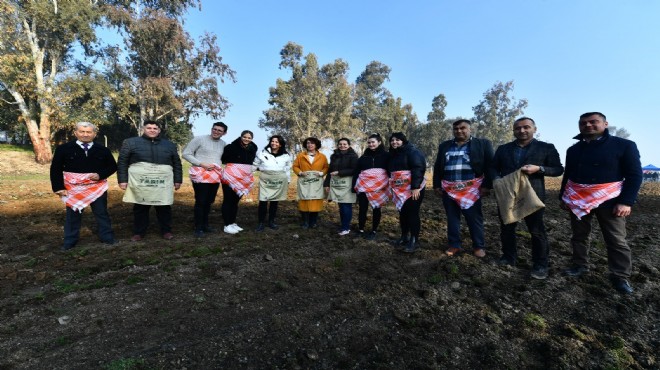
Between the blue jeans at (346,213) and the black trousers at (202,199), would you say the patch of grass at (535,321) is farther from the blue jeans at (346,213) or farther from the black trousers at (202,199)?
the black trousers at (202,199)

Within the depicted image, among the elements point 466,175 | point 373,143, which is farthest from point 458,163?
point 373,143

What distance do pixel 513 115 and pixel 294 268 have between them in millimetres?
51843

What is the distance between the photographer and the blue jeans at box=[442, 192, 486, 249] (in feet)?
13.2

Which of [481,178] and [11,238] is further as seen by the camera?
[11,238]

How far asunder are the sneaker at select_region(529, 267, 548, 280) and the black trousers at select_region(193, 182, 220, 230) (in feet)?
14.3

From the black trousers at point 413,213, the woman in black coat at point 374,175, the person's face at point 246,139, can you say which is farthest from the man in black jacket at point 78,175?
the black trousers at point 413,213

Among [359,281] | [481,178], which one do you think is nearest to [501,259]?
[481,178]

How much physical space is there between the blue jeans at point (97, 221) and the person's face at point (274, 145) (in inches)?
95.9

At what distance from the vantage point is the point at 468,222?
4.10 meters

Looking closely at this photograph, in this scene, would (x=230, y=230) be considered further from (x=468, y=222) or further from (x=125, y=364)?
(x=468, y=222)

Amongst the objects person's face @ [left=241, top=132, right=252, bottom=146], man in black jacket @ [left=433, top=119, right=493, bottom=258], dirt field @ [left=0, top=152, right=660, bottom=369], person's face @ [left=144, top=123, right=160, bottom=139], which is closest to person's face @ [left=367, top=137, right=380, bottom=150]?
man in black jacket @ [left=433, top=119, right=493, bottom=258]

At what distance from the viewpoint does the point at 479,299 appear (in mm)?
3016

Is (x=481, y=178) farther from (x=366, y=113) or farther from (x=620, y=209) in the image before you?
(x=366, y=113)

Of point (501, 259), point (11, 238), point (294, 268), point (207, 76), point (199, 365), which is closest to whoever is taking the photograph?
point (199, 365)
